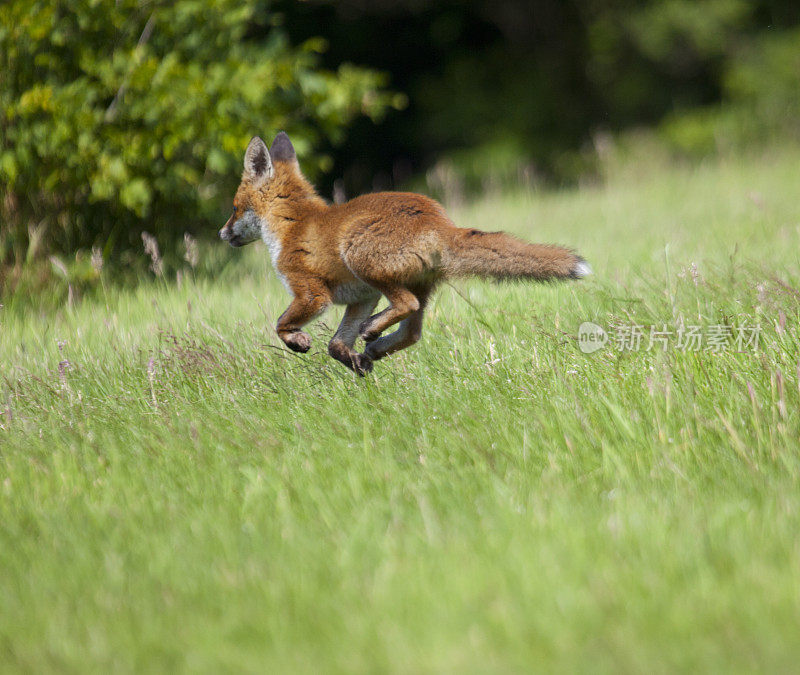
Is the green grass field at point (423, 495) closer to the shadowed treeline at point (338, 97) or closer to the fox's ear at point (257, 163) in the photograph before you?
the fox's ear at point (257, 163)

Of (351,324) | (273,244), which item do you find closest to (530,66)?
(273,244)

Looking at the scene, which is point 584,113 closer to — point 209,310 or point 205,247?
point 205,247

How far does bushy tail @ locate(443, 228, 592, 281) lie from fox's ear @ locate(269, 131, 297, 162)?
1593 millimetres

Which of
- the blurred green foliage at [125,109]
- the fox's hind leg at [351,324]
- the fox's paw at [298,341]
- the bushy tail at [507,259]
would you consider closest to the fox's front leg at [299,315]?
the fox's paw at [298,341]

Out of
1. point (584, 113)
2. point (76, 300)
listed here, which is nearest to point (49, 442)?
point (76, 300)

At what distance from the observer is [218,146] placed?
8.68 m

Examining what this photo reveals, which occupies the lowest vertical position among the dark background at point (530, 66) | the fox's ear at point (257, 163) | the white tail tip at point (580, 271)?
the dark background at point (530, 66)

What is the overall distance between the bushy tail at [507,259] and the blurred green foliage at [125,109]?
→ 444cm

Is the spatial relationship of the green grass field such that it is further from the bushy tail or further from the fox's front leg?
the bushy tail

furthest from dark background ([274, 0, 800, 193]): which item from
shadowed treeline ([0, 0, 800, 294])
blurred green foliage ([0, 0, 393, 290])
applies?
blurred green foliage ([0, 0, 393, 290])

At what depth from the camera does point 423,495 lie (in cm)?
356

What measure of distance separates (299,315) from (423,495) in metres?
1.62

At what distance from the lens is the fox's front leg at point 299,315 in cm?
480

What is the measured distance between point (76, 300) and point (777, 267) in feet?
20.3
